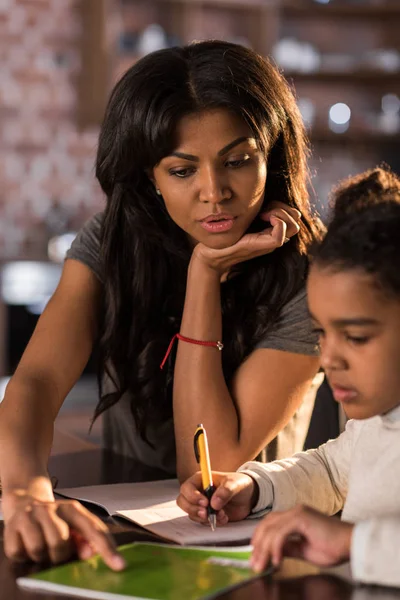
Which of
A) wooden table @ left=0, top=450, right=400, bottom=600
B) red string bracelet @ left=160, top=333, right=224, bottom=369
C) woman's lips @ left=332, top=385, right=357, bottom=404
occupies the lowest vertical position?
wooden table @ left=0, top=450, right=400, bottom=600

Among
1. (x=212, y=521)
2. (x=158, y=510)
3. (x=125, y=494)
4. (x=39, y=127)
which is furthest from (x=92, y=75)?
(x=212, y=521)

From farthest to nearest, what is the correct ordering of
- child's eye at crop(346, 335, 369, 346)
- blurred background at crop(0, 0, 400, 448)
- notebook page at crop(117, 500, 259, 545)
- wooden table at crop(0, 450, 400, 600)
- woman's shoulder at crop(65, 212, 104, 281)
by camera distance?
blurred background at crop(0, 0, 400, 448) → woman's shoulder at crop(65, 212, 104, 281) → notebook page at crop(117, 500, 259, 545) → child's eye at crop(346, 335, 369, 346) → wooden table at crop(0, 450, 400, 600)

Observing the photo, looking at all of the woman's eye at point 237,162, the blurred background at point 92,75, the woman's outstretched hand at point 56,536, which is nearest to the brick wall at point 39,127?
the blurred background at point 92,75

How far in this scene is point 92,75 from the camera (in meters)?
5.11

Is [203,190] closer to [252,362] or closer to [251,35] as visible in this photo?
[252,362]

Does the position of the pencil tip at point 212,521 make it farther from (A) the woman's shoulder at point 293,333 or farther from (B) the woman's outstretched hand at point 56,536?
(A) the woman's shoulder at point 293,333

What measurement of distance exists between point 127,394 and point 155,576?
0.83m

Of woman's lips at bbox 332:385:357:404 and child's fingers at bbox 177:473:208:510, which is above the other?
woman's lips at bbox 332:385:357:404

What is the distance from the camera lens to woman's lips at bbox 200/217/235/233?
1596 mm

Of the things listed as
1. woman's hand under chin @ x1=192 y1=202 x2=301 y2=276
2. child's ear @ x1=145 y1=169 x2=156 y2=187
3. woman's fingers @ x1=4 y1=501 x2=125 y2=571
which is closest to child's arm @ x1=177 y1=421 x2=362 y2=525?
woman's fingers @ x1=4 y1=501 x2=125 y2=571

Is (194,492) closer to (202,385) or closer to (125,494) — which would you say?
(125,494)

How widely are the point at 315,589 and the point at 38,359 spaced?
30.0 inches

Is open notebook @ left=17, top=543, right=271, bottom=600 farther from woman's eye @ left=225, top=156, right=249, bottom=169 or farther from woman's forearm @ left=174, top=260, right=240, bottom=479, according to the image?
woman's eye @ left=225, top=156, right=249, bottom=169

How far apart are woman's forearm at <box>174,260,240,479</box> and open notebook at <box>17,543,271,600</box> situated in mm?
453
